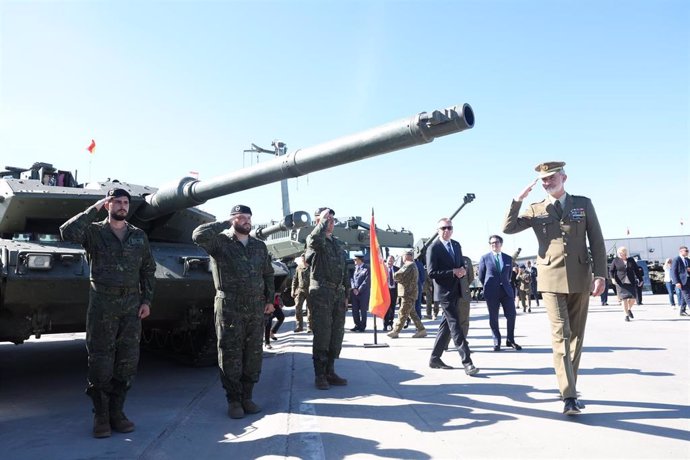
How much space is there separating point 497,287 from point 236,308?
4494 mm

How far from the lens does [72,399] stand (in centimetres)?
518

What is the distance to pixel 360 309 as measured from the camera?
38.0 ft

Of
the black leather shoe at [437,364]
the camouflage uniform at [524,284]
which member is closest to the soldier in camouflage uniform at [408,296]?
the black leather shoe at [437,364]

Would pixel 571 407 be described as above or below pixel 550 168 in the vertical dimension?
below

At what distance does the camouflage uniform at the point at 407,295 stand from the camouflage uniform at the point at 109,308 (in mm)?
5882

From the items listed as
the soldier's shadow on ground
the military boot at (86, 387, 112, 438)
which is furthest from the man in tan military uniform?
the military boot at (86, 387, 112, 438)

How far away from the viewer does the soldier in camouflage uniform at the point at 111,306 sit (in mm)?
3980

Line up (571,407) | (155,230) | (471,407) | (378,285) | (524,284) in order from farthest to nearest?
(524,284) → (378,285) → (155,230) → (471,407) → (571,407)

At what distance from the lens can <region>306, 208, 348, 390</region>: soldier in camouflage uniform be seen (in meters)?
5.27

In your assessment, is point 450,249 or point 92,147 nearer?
point 450,249

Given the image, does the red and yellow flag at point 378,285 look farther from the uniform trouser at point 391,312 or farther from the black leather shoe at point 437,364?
the uniform trouser at point 391,312

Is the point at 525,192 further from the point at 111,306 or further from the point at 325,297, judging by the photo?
the point at 111,306

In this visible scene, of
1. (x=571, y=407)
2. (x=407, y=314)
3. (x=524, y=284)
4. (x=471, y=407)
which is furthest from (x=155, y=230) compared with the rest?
(x=524, y=284)

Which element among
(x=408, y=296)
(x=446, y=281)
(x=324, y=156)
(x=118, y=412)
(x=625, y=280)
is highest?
(x=324, y=156)
